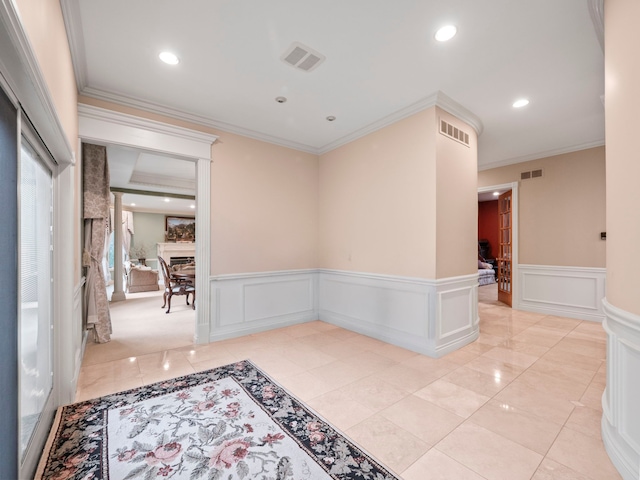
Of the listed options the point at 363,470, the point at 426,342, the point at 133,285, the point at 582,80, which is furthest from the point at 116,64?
the point at 133,285

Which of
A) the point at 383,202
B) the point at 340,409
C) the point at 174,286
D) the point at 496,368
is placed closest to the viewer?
the point at 340,409

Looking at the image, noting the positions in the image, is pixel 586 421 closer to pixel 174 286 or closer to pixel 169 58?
pixel 169 58

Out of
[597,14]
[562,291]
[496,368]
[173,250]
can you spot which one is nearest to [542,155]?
[562,291]

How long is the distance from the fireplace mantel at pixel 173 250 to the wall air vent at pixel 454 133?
8.99 m

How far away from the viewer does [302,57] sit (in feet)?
8.35

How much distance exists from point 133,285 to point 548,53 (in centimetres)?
888

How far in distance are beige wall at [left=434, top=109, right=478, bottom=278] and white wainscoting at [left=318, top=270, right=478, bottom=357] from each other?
202mm

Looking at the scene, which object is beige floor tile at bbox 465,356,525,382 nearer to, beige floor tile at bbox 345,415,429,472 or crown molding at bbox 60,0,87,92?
beige floor tile at bbox 345,415,429,472

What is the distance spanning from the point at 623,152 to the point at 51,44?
315cm

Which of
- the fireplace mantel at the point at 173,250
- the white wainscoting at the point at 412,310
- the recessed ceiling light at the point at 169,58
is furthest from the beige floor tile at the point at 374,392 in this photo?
the fireplace mantel at the point at 173,250

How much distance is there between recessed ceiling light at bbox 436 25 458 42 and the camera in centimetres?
221

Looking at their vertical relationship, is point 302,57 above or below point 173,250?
above

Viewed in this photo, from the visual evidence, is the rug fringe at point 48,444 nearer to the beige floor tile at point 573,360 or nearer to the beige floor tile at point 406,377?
the beige floor tile at point 406,377

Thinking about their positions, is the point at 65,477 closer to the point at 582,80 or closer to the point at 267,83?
the point at 267,83
